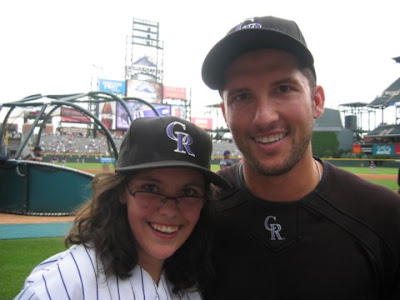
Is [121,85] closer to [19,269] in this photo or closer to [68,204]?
[68,204]

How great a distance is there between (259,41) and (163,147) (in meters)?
0.60

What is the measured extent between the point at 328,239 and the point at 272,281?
Answer: 0.29 meters

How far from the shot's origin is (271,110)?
58.5 inches

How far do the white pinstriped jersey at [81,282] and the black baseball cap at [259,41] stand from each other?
0.97 meters

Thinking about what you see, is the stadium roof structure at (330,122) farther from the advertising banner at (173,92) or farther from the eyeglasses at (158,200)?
the eyeglasses at (158,200)

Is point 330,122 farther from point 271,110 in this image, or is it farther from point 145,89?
point 271,110

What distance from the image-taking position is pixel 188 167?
1502 mm

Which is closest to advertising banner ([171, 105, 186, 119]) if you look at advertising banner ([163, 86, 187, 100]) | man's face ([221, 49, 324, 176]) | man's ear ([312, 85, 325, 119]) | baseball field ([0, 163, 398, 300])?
advertising banner ([163, 86, 187, 100])

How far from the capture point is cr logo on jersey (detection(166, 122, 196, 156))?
5.03ft

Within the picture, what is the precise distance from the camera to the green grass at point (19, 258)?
13.6 ft

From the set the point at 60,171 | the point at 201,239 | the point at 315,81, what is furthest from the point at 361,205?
the point at 60,171

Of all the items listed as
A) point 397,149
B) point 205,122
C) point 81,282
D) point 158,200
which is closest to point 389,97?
point 397,149

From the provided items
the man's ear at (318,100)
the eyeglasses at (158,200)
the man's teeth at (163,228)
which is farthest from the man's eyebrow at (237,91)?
the man's teeth at (163,228)

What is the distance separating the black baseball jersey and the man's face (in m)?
0.22
